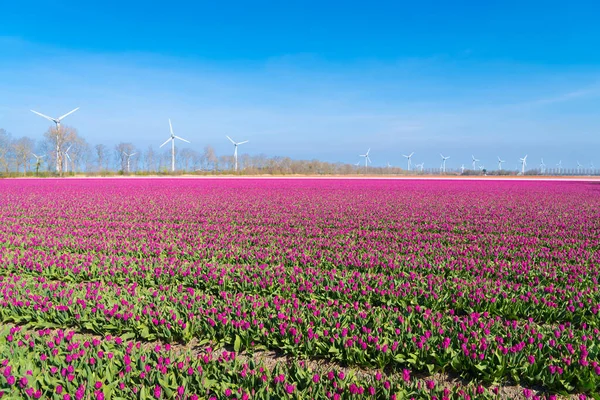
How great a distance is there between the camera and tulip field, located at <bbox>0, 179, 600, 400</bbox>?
Answer: 437 cm

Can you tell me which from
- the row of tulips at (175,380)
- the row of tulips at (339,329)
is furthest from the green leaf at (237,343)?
the row of tulips at (175,380)

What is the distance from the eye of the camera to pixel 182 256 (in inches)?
403

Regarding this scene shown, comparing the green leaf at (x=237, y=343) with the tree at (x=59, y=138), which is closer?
the green leaf at (x=237, y=343)

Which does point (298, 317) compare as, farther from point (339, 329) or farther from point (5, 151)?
point (5, 151)

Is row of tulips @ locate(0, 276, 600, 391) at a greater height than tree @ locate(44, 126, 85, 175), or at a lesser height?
lesser

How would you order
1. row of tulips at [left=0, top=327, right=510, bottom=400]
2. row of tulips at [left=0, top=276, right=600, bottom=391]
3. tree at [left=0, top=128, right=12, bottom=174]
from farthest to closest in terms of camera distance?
tree at [left=0, top=128, right=12, bottom=174] < row of tulips at [left=0, top=276, right=600, bottom=391] < row of tulips at [left=0, top=327, right=510, bottom=400]

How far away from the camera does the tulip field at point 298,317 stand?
4367mm

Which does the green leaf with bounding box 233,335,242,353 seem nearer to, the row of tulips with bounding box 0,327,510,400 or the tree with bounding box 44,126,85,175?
the row of tulips with bounding box 0,327,510,400

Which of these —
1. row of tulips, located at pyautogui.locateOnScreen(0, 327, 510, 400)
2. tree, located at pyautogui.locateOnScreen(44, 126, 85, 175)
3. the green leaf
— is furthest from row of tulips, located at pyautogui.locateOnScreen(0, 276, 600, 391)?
tree, located at pyautogui.locateOnScreen(44, 126, 85, 175)

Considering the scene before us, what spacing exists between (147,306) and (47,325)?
1.55 metres

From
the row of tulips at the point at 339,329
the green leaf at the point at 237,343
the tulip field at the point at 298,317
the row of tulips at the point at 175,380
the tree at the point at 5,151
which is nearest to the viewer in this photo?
the row of tulips at the point at 175,380

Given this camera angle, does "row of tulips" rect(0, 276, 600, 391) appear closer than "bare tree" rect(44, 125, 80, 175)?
Yes

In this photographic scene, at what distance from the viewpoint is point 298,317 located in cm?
586

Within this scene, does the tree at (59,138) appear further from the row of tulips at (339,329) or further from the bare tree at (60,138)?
the row of tulips at (339,329)
